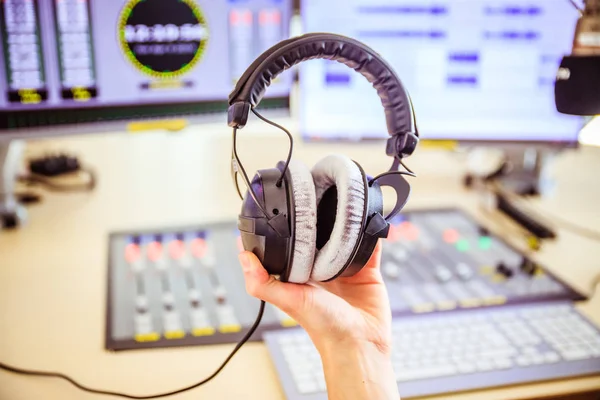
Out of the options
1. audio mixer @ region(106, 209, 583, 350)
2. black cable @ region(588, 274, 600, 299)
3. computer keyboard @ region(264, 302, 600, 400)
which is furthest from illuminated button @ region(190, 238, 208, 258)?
black cable @ region(588, 274, 600, 299)

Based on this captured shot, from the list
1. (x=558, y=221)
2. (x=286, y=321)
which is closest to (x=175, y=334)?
(x=286, y=321)

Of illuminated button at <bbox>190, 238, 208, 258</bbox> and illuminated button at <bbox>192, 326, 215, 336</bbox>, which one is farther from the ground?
illuminated button at <bbox>190, 238, 208, 258</bbox>

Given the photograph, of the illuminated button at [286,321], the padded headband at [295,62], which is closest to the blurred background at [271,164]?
the illuminated button at [286,321]

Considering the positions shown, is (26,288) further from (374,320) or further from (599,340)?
(599,340)

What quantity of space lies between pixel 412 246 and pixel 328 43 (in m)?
0.50

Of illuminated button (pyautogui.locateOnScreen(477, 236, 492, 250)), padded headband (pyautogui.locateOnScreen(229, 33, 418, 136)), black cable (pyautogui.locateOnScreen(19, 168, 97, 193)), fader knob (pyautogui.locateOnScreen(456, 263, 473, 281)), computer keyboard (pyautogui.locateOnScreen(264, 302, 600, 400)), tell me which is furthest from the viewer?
black cable (pyautogui.locateOnScreen(19, 168, 97, 193))

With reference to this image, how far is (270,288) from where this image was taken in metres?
0.53

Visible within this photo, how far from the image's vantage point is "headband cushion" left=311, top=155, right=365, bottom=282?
52 centimetres

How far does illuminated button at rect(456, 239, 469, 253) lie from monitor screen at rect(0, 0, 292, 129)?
1.42ft

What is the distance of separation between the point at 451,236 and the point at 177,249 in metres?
0.46

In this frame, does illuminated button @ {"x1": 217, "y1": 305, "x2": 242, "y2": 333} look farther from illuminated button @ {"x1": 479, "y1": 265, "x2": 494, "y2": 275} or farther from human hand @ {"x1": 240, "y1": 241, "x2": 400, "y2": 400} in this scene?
illuminated button @ {"x1": 479, "y1": 265, "x2": 494, "y2": 275}

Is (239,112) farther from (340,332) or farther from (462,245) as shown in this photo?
(462,245)

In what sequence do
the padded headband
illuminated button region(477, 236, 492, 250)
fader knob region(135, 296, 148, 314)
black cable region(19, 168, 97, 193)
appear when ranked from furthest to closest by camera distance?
black cable region(19, 168, 97, 193), illuminated button region(477, 236, 492, 250), fader knob region(135, 296, 148, 314), the padded headband

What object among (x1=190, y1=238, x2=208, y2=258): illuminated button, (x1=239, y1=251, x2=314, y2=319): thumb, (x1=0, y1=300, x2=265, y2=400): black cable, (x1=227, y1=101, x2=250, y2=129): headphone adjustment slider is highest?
(x1=227, y1=101, x2=250, y2=129): headphone adjustment slider
